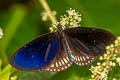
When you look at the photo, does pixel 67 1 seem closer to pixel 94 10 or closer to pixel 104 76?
pixel 94 10

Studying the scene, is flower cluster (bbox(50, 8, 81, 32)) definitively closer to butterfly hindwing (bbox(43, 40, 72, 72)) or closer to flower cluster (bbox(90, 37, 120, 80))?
butterfly hindwing (bbox(43, 40, 72, 72))

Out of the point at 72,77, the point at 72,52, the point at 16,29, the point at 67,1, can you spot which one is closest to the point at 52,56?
the point at 72,52

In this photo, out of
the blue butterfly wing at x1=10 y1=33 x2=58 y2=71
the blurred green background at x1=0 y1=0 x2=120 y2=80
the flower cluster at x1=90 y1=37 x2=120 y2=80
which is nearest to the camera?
the flower cluster at x1=90 y1=37 x2=120 y2=80

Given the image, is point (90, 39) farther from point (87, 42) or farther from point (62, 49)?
point (62, 49)

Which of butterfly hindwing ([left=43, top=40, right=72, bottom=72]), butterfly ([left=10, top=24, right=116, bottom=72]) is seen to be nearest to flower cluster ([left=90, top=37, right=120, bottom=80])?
butterfly ([left=10, top=24, right=116, bottom=72])

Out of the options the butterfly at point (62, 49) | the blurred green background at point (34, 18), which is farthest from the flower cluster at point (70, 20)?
the blurred green background at point (34, 18)

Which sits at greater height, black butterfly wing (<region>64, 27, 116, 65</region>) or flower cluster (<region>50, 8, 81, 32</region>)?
flower cluster (<region>50, 8, 81, 32</region>)

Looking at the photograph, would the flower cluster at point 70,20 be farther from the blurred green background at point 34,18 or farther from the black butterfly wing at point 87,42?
the blurred green background at point 34,18
